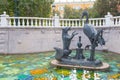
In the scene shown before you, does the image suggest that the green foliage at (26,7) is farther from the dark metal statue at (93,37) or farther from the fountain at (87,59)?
the dark metal statue at (93,37)

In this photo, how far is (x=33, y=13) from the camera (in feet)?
55.4

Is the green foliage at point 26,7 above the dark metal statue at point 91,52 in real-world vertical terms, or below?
above

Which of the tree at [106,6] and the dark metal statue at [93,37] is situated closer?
the dark metal statue at [93,37]

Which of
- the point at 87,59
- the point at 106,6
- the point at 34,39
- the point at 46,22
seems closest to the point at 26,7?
the point at 46,22

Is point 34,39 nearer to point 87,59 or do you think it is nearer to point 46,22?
point 46,22

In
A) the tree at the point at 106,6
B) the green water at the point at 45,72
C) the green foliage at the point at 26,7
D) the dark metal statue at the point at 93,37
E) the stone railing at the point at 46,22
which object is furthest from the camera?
the tree at the point at 106,6

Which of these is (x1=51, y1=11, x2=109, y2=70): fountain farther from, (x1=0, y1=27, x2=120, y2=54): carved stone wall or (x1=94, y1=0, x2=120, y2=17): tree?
(x1=94, y1=0, x2=120, y2=17): tree

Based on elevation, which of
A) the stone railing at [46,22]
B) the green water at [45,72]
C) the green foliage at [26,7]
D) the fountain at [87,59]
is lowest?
the green water at [45,72]

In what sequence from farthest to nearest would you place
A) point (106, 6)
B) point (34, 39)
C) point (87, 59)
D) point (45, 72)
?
1. point (106, 6)
2. point (34, 39)
3. point (87, 59)
4. point (45, 72)

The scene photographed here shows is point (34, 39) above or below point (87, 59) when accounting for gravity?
above

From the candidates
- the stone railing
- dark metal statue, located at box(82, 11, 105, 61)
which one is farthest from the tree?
dark metal statue, located at box(82, 11, 105, 61)

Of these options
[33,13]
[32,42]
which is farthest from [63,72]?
[33,13]

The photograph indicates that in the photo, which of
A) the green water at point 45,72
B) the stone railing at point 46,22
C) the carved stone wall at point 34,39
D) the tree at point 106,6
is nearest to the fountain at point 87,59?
the green water at point 45,72

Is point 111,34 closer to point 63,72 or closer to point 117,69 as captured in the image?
point 117,69
